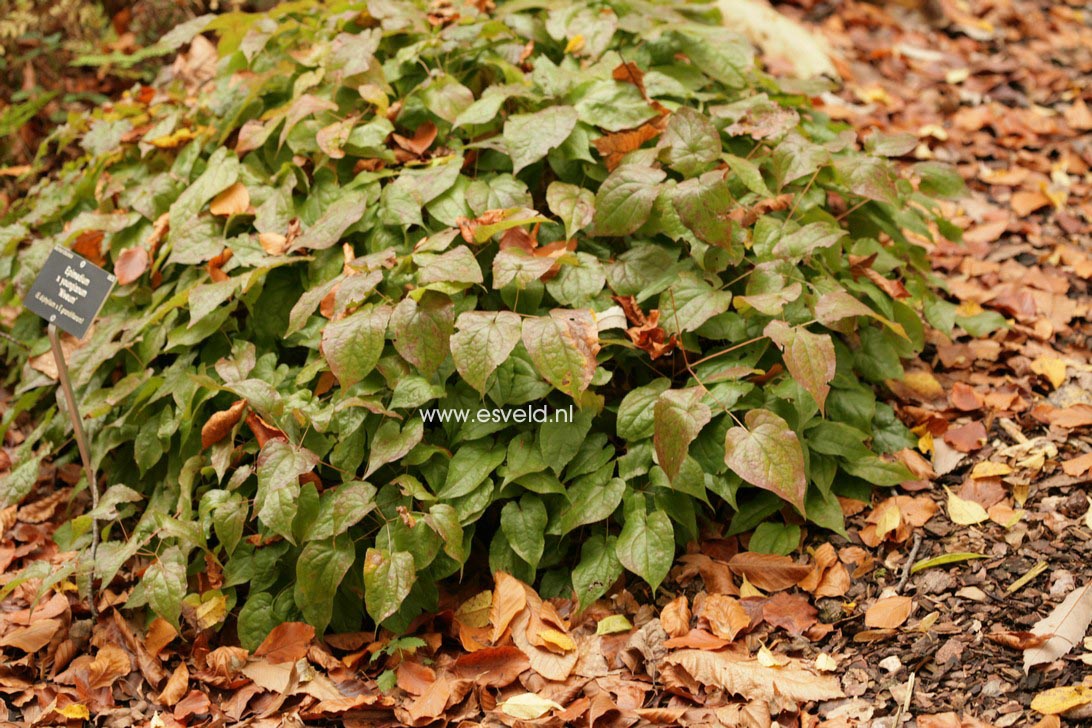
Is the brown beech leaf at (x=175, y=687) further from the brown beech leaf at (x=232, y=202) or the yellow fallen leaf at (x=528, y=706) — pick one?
the brown beech leaf at (x=232, y=202)

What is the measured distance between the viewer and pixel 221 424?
2664 mm

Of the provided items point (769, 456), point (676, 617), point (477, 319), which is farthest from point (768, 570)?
point (477, 319)

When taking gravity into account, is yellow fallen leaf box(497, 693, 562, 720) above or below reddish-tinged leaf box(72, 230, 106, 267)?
below

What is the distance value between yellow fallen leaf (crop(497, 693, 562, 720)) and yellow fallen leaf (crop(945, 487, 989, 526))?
123cm

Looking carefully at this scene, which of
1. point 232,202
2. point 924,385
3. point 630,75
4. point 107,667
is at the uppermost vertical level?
point 630,75

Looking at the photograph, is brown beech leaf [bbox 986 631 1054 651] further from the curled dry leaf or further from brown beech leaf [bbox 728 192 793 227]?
brown beech leaf [bbox 728 192 793 227]

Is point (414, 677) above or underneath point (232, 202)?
underneath

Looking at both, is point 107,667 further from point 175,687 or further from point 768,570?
point 768,570

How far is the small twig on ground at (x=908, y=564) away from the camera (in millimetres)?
2539

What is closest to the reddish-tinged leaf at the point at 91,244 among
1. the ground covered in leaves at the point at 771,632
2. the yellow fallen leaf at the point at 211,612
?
the ground covered in leaves at the point at 771,632

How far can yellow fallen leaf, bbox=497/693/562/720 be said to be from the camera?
91.4 inches

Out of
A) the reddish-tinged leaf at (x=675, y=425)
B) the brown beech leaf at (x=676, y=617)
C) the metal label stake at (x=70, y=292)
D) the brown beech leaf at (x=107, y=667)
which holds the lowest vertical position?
the brown beech leaf at (x=107, y=667)

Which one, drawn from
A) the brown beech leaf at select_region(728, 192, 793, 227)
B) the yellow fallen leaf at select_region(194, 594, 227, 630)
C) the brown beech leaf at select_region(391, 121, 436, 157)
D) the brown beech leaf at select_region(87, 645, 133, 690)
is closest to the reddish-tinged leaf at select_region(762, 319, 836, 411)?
the brown beech leaf at select_region(728, 192, 793, 227)

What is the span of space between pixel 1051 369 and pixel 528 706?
2.02 meters
